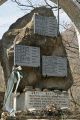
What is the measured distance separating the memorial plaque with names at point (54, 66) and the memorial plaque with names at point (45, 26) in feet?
2.13

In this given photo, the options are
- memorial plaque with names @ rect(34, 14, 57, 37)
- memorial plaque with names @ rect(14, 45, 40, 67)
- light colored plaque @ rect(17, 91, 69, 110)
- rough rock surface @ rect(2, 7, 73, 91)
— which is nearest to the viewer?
light colored plaque @ rect(17, 91, 69, 110)

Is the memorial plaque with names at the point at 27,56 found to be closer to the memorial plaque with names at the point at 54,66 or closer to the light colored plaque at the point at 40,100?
the memorial plaque with names at the point at 54,66

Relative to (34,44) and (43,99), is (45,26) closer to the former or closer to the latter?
(34,44)

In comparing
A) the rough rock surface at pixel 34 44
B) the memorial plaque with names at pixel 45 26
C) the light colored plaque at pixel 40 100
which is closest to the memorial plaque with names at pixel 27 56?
the rough rock surface at pixel 34 44

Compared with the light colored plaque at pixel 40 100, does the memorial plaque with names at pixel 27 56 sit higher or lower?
higher

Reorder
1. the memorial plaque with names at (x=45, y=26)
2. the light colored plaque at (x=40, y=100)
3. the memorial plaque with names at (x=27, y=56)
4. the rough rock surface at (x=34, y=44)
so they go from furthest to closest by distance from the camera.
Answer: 1. the memorial plaque with names at (x=45, y=26)
2. the rough rock surface at (x=34, y=44)
3. the memorial plaque with names at (x=27, y=56)
4. the light colored plaque at (x=40, y=100)

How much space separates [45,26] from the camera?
10344mm

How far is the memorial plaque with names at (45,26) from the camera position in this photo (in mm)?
10250

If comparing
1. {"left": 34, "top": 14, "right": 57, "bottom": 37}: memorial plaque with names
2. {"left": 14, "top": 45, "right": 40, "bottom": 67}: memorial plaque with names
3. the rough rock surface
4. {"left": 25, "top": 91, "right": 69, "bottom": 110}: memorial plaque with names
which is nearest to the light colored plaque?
{"left": 25, "top": 91, "right": 69, "bottom": 110}: memorial plaque with names

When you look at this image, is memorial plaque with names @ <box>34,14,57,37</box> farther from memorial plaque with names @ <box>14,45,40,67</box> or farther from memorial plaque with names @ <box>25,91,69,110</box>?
memorial plaque with names @ <box>25,91,69,110</box>

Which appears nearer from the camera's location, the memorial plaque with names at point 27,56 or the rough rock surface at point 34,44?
the memorial plaque with names at point 27,56

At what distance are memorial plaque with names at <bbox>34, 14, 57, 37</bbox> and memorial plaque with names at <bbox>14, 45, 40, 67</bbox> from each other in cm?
51

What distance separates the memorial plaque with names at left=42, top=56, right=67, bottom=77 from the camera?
1007 cm

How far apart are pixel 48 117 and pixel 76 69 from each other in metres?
10.6
